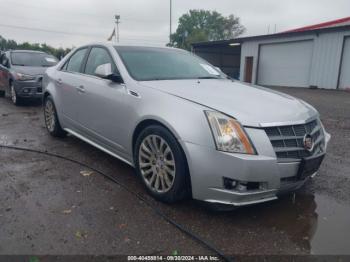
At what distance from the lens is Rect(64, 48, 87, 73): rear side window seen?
473 centimetres

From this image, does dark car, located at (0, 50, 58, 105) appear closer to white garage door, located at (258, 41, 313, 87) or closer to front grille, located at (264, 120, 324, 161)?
front grille, located at (264, 120, 324, 161)

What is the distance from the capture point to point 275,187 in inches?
107

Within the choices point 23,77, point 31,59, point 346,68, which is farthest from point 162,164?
point 346,68

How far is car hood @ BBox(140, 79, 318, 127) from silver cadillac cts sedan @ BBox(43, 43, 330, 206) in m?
0.01

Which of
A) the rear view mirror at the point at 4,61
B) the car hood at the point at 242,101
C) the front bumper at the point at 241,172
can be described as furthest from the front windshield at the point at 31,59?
the front bumper at the point at 241,172

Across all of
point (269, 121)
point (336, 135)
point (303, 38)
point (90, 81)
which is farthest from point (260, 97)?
point (303, 38)

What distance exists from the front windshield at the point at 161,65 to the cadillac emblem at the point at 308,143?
1.66 m

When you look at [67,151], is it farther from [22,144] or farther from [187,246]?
[187,246]

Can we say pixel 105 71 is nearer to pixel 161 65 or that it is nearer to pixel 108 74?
pixel 108 74

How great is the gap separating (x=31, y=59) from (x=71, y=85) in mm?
6302

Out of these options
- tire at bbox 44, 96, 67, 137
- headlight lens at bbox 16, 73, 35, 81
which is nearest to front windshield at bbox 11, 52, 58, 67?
headlight lens at bbox 16, 73, 35, 81

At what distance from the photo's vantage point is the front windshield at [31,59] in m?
9.69

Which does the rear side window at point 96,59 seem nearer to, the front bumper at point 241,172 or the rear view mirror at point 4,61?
the front bumper at point 241,172

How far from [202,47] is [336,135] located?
25212mm
